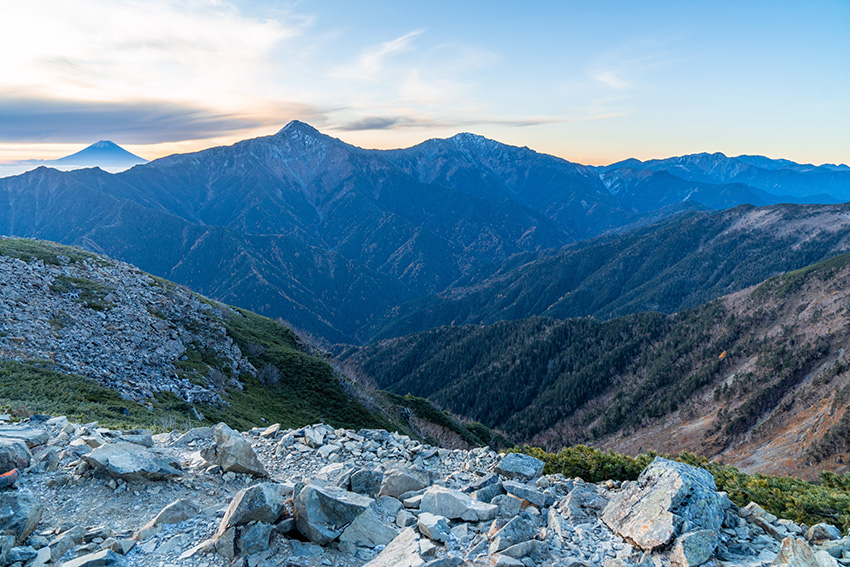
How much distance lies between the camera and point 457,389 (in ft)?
561

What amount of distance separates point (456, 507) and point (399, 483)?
216 centimetres

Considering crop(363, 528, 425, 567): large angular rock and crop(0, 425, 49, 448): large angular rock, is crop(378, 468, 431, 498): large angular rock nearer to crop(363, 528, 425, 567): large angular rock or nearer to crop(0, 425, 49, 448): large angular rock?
crop(363, 528, 425, 567): large angular rock

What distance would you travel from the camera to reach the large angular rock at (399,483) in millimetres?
12672

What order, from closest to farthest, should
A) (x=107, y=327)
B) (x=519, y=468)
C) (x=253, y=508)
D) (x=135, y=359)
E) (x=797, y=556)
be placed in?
(x=797, y=556), (x=253, y=508), (x=519, y=468), (x=135, y=359), (x=107, y=327)

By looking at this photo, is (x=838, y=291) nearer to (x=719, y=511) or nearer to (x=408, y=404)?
(x=408, y=404)

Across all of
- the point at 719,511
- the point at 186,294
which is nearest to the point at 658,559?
the point at 719,511

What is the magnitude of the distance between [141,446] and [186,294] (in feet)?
145

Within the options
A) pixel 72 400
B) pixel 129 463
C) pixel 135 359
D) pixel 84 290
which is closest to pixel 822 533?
pixel 129 463

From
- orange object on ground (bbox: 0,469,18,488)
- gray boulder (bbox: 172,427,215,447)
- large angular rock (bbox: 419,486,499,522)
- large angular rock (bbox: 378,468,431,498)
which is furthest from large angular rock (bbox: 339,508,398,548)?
gray boulder (bbox: 172,427,215,447)

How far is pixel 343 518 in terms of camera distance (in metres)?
10.4

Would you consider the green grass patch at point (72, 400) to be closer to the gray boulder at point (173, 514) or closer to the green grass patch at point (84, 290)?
the gray boulder at point (173, 514)

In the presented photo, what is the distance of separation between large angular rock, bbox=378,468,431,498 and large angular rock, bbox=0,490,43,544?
795cm

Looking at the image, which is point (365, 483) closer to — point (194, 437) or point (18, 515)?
point (194, 437)

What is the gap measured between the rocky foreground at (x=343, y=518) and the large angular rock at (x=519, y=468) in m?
0.86
